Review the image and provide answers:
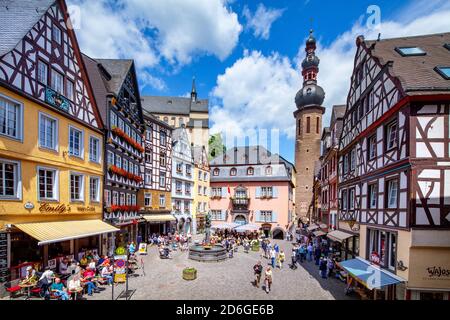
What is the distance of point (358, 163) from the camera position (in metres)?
14.4

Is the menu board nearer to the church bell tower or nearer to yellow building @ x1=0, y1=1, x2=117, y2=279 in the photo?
yellow building @ x1=0, y1=1, x2=117, y2=279

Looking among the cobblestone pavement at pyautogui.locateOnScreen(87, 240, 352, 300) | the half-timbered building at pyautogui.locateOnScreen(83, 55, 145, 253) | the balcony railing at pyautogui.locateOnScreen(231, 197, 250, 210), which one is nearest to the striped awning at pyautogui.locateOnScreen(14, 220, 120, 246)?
the half-timbered building at pyautogui.locateOnScreen(83, 55, 145, 253)

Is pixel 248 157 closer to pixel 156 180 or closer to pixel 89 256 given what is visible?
pixel 156 180

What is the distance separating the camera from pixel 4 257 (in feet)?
34.2

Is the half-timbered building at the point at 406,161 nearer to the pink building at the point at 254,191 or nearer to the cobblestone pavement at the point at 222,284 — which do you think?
the cobblestone pavement at the point at 222,284

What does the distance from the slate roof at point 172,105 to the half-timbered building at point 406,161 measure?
177ft

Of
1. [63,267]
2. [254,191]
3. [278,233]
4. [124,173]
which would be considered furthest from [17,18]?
[278,233]

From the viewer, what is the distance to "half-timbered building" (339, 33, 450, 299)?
349 inches

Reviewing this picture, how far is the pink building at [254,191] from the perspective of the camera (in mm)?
35219

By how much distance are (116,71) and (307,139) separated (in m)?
30.9

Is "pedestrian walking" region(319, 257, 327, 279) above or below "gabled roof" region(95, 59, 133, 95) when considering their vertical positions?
below

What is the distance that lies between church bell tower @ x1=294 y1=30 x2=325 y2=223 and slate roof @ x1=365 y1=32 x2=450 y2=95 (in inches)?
1069
